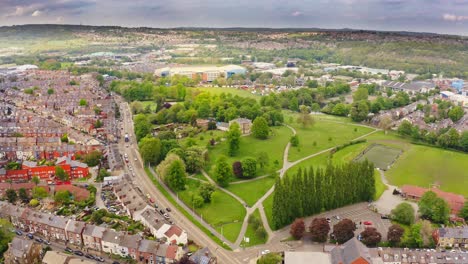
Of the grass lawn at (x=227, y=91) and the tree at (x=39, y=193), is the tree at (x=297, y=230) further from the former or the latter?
the grass lawn at (x=227, y=91)

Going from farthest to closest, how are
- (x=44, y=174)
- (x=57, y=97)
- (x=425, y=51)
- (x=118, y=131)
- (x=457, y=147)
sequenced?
(x=425, y=51), (x=57, y=97), (x=118, y=131), (x=457, y=147), (x=44, y=174)

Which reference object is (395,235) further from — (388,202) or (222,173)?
(222,173)

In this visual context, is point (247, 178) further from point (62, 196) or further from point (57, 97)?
point (57, 97)

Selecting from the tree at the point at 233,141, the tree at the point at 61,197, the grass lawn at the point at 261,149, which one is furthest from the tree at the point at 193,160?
the tree at the point at 61,197

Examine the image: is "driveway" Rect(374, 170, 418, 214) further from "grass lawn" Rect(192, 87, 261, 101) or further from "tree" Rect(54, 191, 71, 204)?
"grass lawn" Rect(192, 87, 261, 101)

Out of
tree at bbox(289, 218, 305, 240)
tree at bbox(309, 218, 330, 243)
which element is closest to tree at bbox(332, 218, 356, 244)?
tree at bbox(309, 218, 330, 243)

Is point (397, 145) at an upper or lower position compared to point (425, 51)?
lower

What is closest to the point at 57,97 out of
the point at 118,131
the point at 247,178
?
the point at 118,131
